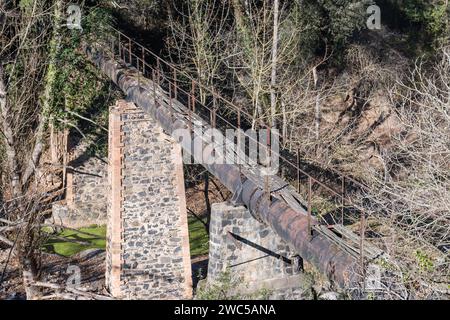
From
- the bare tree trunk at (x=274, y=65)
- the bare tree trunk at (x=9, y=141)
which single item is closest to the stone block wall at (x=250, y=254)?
the bare tree trunk at (x=9, y=141)

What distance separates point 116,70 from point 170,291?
21.2ft

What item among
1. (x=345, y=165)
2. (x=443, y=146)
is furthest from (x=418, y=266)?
(x=345, y=165)

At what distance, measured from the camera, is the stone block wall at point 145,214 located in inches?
581

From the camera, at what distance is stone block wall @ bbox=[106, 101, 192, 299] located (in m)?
14.8

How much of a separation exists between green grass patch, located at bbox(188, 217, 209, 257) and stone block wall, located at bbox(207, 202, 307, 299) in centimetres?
758

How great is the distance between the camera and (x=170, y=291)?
14.8 meters

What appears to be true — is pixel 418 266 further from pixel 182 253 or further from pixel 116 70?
pixel 116 70

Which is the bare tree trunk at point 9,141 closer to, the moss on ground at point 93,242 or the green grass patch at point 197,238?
the moss on ground at point 93,242

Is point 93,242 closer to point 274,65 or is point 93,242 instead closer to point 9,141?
point 9,141

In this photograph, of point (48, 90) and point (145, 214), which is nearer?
point (145, 214)

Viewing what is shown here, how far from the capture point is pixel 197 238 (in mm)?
19625

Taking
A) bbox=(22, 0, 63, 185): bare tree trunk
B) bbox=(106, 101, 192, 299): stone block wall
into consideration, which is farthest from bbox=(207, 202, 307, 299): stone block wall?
bbox=(22, 0, 63, 185): bare tree trunk

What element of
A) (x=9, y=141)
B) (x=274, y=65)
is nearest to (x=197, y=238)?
(x=274, y=65)

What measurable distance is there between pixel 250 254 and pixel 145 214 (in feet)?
15.6
